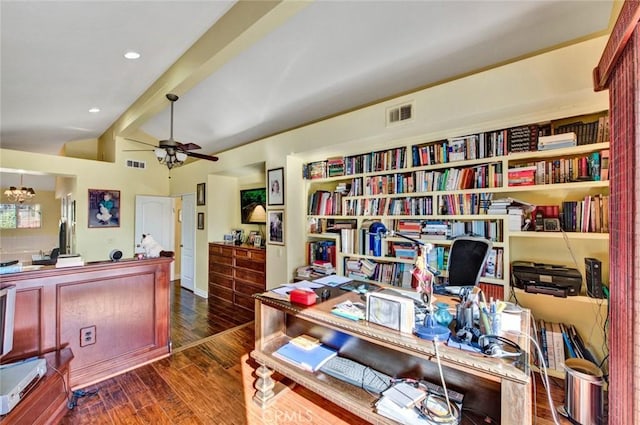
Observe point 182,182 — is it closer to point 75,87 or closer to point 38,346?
point 75,87

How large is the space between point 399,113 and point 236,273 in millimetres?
3582

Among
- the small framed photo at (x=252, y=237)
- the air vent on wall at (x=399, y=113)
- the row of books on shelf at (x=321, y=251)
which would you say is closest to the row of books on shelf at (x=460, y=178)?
the air vent on wall at (x=399, y=113)

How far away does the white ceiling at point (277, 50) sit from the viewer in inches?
79.4

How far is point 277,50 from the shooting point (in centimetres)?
264

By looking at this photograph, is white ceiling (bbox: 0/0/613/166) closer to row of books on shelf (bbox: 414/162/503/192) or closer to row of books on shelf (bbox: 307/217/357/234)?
row of books on shelf (bbox: 414/162/503/192)

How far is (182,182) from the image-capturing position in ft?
19.7

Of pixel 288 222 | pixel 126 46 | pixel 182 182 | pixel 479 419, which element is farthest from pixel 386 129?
pixel 182 182

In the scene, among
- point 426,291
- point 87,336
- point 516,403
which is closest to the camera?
point 516,403

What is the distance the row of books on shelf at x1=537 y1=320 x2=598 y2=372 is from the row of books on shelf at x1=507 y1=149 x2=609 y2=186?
1.19m

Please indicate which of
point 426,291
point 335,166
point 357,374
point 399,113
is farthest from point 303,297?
point 335,166

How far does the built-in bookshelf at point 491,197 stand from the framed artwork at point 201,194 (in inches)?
123

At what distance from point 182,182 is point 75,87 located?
278 centimetres

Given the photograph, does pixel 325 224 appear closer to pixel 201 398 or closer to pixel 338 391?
pixel 201 398

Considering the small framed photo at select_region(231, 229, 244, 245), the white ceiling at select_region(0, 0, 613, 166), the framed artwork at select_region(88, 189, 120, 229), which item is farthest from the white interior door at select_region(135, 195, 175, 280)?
the white ceiling at select_region(0, 0, 613, 166)
